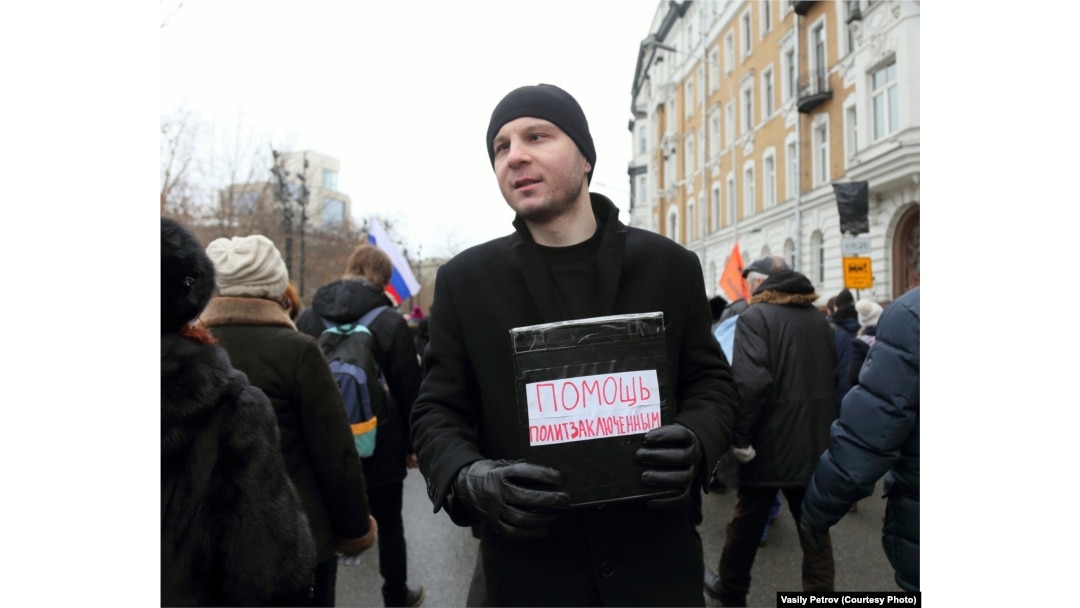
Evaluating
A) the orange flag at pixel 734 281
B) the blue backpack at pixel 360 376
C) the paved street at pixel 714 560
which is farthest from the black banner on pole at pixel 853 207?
the blue backpack at pixel 360 376

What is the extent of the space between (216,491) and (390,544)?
226cm

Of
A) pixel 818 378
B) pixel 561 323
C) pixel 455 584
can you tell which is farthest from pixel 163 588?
pixel 818 378

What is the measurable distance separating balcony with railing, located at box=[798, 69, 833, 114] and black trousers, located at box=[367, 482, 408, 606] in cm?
857

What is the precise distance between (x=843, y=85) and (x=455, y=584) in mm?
10512

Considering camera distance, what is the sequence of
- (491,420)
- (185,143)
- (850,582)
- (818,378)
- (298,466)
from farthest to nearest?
(185,143) < (850,582) < (818,378) < (298,466) < (491,420)

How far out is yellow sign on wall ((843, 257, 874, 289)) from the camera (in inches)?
217

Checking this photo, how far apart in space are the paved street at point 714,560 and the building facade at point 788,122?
2.05 m

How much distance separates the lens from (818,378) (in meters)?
3.79

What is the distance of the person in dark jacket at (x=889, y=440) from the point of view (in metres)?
2.08

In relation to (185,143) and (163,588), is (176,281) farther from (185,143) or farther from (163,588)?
(185,143)

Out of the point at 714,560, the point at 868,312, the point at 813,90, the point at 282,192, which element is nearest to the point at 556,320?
the point at 714,560

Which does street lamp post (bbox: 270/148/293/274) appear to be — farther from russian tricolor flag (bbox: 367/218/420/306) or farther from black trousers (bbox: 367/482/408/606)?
black trousers (bbox: 367/482/408/606)

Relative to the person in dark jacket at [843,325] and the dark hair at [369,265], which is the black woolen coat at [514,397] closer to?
the dark hair at [369,265]

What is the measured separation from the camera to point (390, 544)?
3.80m
